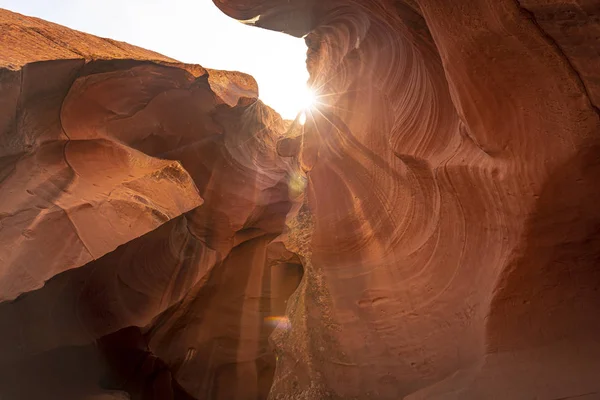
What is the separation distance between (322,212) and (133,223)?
10.2ft

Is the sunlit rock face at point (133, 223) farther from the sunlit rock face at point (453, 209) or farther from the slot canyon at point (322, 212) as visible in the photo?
the sunlit rock face at point (453, 209)

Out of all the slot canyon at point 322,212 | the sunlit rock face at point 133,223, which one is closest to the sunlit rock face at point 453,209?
the slot canyon at point 322,212

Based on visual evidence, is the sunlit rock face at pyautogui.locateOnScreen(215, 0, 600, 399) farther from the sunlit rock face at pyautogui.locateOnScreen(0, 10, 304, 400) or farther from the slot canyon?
the sunlit rock face at pyautogui.locateOnScreen(0, 10, 304, 400)

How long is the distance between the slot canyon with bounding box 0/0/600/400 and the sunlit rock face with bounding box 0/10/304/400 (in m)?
0.03

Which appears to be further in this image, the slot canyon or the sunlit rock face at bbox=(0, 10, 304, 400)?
the sunlit rock face at bbox=(0, 10, 304, 400)

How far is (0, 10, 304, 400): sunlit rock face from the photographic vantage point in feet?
17.1

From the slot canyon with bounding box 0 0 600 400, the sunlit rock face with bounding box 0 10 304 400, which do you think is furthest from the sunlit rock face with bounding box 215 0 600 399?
the sunlit rock face with bounding box 0 10 304 400

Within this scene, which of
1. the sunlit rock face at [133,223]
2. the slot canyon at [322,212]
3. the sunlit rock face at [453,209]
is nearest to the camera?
the sunlit rock face at [453,209]

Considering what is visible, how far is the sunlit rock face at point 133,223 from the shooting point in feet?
17.1

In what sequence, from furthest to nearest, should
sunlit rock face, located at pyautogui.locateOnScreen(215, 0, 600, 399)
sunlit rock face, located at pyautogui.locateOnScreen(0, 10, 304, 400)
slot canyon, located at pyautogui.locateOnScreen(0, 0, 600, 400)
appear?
sunlit rock face, located at pyautogui.locateOnScreen(0, 10, 304, 400)
slot canyon, located at pyautogui.locateOnScreen(0, 0, 600, 400)
sunlit rock face, located at pyautogui.locateOnScreen(215, 0, 600, 399)

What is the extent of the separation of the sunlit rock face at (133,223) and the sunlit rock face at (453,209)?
240 cm

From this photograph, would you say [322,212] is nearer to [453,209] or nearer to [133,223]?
[453,209]

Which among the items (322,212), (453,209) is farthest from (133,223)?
(453,209)

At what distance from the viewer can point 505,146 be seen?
8.52ft
